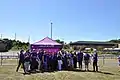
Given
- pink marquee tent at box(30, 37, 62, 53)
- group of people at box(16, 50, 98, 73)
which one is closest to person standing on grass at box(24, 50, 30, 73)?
group of people at box(16, 50, 98, 73)

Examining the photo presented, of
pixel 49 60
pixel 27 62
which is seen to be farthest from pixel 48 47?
pixel 27 62

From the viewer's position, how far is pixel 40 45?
24016 millimetres

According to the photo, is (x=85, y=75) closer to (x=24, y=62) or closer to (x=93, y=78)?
(x=93, y=78)

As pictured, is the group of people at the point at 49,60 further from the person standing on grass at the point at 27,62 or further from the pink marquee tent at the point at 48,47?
the pink marquee tent at the point at 48,47

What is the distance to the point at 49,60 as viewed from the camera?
2272cm

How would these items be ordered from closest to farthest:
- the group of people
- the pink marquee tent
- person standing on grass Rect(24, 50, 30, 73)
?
1. person standing on grass Rect(24, 50, 30, 73)
2. the group of people
3. the pink marquee tent

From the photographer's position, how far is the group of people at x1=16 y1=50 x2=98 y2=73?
21.4 meters

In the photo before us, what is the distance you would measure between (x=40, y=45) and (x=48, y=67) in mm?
2133

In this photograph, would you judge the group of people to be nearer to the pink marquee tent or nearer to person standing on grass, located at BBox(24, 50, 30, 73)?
person standing on grass, located at BBox(24, 50, 30, 73)

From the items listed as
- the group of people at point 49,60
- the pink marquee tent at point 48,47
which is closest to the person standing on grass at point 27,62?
the group of people at point 49,60

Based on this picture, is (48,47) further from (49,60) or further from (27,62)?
(27,62)

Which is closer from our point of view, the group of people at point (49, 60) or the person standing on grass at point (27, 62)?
the person standing on grass at point (27, 62)

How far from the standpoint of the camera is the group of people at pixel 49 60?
2141 cm

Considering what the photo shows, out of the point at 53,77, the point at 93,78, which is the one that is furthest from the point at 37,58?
the point at 93,78
